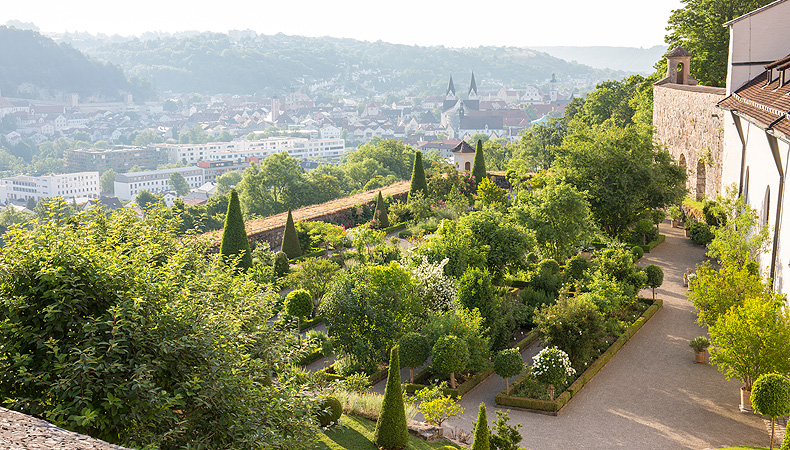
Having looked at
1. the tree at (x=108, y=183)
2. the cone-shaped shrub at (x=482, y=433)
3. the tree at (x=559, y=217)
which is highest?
the tree at (x=559, y=217)

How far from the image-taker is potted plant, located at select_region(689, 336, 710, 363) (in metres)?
16.7

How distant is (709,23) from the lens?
3806 centimetres

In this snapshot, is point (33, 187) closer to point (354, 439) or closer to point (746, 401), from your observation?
point (354, 439)

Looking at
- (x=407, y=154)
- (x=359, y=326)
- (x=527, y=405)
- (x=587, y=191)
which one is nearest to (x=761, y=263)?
(x=587, y=191)

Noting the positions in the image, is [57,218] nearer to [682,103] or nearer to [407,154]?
[682,103]

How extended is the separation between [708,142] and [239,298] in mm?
25695

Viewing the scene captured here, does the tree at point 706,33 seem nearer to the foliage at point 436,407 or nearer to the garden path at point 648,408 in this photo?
the garden path at point 648,408

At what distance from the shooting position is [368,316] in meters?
16.5

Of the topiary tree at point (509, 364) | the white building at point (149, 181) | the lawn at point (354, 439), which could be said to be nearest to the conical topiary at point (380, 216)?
the topiary tree at point (509, 364)

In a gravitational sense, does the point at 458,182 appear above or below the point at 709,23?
below

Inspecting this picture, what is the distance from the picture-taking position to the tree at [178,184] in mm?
131500

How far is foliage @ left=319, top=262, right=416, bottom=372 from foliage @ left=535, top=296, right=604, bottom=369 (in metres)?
3.24

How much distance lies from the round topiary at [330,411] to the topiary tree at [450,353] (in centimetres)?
283

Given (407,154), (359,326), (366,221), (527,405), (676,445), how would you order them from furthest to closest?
(407,154) < (366,221) < (359,326) < (527,405) < (676,445)
